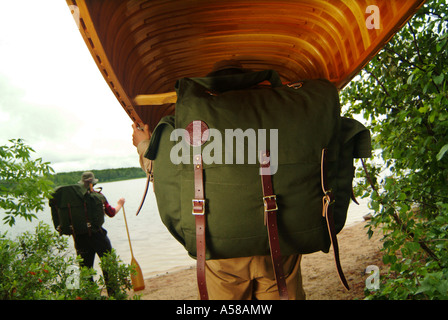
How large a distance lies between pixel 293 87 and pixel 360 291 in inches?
149

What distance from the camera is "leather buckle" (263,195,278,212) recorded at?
4.26ft

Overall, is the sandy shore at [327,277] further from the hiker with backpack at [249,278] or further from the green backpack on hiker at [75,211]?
the hiker with backpack at [249,278]

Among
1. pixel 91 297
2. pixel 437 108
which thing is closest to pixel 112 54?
pixel 91 297

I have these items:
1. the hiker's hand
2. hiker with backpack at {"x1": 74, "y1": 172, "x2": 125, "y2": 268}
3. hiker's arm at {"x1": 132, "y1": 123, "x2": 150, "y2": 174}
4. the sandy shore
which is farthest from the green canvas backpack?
hiker with backpack at {"x1": 74, "y1": 172, "x2": 125, "y2": 268}

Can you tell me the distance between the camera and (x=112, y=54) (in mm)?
1977

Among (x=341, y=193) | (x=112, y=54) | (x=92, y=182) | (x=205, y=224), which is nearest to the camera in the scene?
(x=205, y=224)

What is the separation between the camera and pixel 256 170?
134 cm

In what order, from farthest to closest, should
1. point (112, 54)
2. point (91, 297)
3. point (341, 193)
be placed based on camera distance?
point (91, 297), point (112, 54), point (341, 193)

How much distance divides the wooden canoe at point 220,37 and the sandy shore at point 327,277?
3.15 meters

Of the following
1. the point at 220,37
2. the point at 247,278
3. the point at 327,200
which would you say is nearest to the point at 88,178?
the point at 220,37

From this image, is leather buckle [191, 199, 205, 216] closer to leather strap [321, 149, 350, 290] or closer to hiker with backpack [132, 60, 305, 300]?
hiker with backpack [132, 60, 305, 300]

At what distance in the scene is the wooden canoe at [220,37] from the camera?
1762 mm

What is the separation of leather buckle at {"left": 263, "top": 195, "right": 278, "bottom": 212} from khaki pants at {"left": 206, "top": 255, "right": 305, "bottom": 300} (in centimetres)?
38
